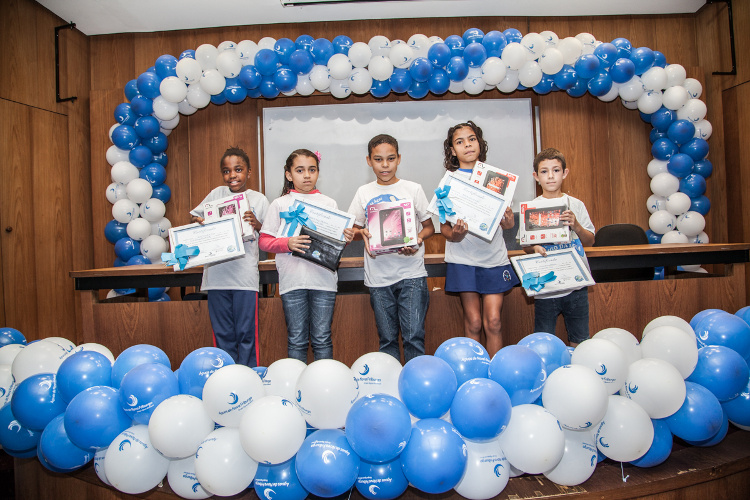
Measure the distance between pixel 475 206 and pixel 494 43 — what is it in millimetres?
2685

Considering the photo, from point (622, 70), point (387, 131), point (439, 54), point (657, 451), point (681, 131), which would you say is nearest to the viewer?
point (657, 451)

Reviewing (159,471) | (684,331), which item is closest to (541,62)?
(684,331)

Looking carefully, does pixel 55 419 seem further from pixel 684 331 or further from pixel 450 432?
pixel 684 331

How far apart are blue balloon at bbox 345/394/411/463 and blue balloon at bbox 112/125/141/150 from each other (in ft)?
13.8

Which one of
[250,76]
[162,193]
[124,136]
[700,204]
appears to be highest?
[250,76]

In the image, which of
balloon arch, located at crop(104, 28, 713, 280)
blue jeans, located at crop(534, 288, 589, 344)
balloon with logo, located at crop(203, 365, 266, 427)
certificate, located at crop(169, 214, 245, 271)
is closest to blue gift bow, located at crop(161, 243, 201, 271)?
certificate, located at crop(169, 214, 245, 271)

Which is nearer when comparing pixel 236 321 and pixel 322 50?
pixel 236 321

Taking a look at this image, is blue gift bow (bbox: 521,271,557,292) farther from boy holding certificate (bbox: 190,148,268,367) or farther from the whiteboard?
the whiteboard

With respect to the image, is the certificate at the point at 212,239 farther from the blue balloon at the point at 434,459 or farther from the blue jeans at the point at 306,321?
the blue balloon at the point at 434,459

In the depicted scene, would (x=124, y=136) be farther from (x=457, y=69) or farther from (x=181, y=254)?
(x=457, y=69)

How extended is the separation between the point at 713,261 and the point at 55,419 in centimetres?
354

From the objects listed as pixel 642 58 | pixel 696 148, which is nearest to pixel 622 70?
pixel 642 58

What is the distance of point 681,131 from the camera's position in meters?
4.62

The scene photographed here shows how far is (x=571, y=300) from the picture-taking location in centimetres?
253
